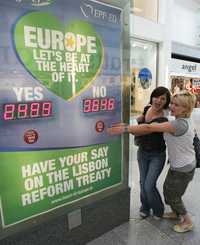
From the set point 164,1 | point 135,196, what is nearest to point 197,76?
point 164,1

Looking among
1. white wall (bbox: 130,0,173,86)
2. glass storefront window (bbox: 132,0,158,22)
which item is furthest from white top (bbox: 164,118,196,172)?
glass storefront window (bbox: 132,0,158,22)

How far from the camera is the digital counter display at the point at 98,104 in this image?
68.0 inches

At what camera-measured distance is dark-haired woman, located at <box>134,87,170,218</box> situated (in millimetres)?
1961

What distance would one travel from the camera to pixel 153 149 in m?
2.02

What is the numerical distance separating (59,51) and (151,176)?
1326 millimetres

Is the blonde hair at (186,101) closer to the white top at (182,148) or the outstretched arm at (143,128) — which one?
the white top at (182,148)

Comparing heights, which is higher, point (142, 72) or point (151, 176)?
point (142, 72)

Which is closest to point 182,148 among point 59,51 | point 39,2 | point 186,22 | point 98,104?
point 98,104

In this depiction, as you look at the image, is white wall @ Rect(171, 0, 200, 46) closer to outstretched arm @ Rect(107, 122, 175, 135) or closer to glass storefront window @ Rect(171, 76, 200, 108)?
glass storefront window @ Rect(171, 76, 200, 108)

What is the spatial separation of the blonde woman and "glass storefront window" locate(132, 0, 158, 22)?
4132 millimetres

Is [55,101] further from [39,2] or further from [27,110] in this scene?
[39,2]

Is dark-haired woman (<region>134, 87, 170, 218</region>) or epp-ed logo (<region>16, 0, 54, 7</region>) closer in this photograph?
epp-ed logo (<region>16, 0, 54, 7</region>)

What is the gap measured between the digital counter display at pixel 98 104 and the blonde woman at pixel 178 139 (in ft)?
0.62

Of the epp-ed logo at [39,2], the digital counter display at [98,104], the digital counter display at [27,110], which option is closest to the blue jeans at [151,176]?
the digital counter display at [98,104]
